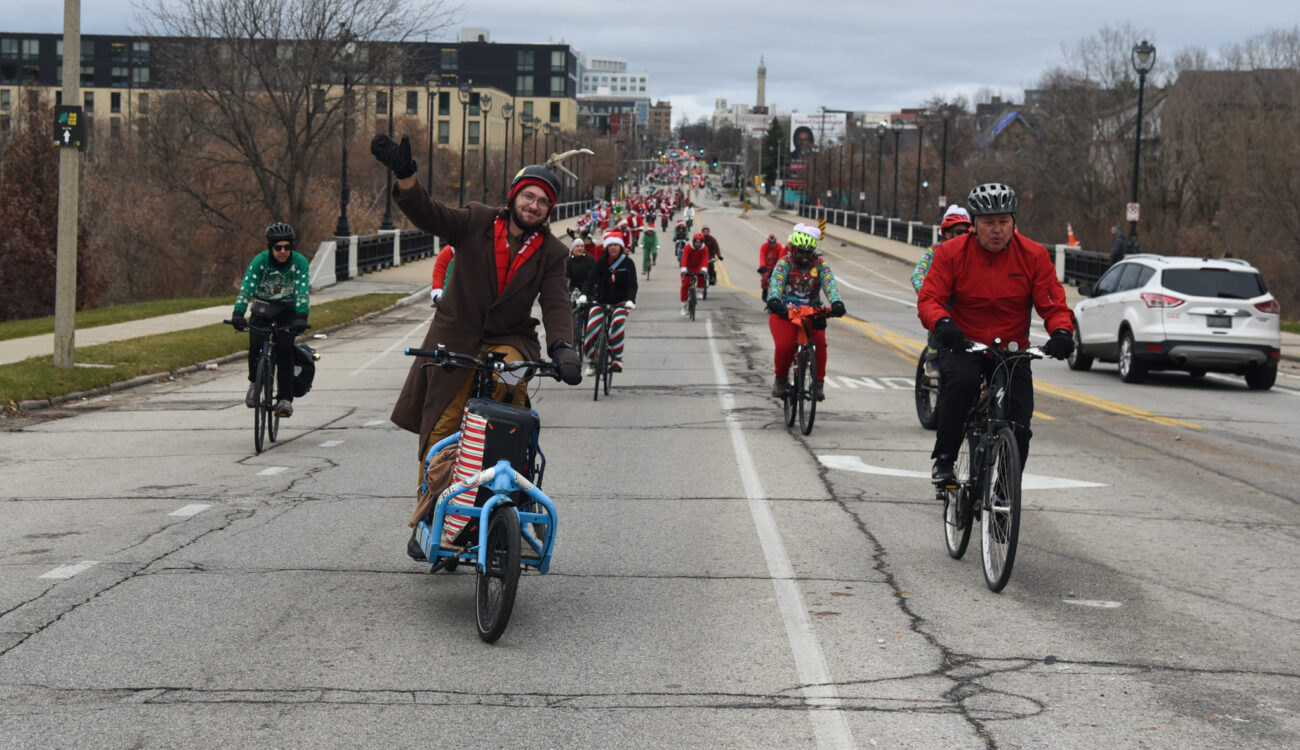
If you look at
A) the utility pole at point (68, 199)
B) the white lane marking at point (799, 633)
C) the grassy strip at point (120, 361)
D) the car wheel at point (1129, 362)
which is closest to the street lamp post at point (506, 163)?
the grassy strip at point (120, 361)

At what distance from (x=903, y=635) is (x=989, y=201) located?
100 inches

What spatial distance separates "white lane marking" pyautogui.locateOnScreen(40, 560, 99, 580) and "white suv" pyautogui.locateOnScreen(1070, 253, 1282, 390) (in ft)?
Answer: 47.2

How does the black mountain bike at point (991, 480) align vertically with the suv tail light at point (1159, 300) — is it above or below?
below

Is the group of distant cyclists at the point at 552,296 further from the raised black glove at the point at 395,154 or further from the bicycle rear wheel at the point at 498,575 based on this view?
the bicycle rear wheel at the point at 498,575

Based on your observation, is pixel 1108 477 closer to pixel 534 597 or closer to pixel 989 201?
pixel 989 201

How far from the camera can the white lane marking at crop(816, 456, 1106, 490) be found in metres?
11.2

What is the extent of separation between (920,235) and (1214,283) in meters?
56.9

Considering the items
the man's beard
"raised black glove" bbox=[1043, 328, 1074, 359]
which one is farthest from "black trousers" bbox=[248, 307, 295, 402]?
"raised black glove" bbox=[1043, 328, 1074, 359]

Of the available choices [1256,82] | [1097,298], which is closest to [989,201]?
[1097,298]

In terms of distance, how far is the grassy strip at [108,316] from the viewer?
81.7 feet

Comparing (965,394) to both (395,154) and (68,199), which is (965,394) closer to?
(395,154)

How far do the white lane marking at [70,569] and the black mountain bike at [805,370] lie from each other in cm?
752

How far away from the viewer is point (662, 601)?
7094mm

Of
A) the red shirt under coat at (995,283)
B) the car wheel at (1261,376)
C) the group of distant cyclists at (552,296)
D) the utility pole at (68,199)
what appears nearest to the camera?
the group of distant cyclists at (552,296)
